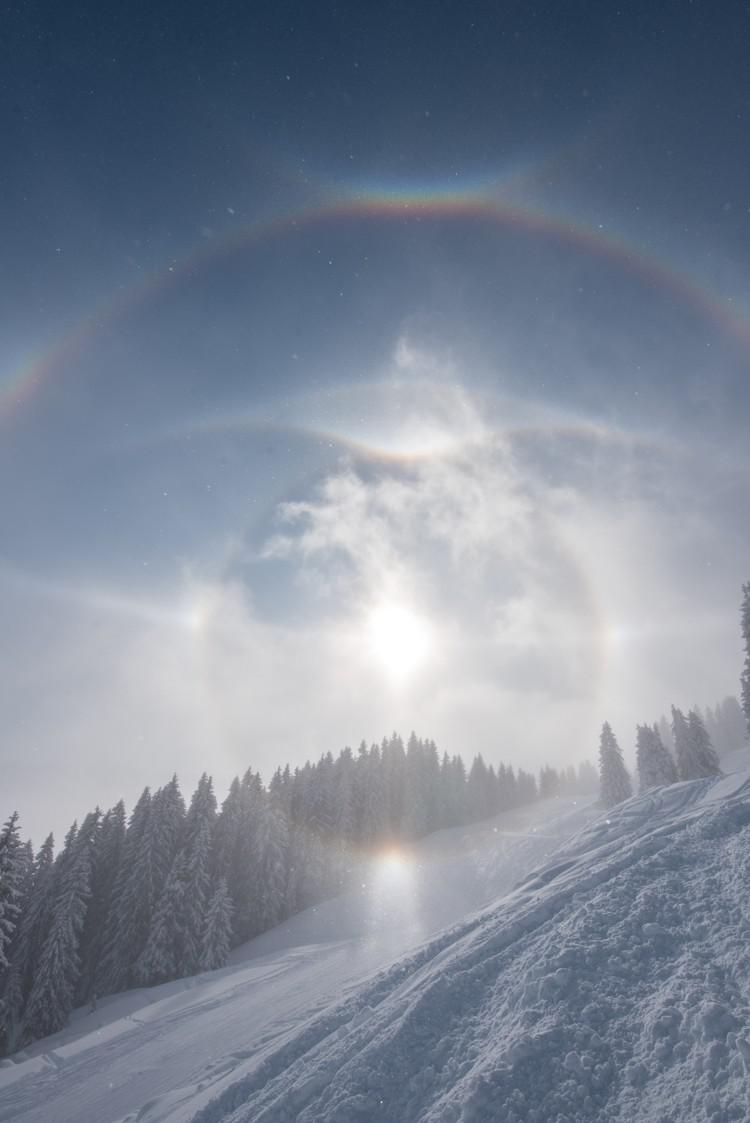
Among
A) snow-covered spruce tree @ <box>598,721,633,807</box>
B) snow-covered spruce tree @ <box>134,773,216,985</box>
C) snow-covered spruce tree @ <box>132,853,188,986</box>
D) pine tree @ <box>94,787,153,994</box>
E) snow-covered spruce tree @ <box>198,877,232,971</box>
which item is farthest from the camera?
snow-covered spruce tree @ <box>598,721,633,807</box>

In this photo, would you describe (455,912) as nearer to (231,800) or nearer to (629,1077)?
(231,800)

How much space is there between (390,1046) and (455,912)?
2974 cm

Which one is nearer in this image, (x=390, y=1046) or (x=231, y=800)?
(x=390, y=1046)

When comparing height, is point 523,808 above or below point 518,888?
below

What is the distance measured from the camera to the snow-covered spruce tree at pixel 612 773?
61438mm

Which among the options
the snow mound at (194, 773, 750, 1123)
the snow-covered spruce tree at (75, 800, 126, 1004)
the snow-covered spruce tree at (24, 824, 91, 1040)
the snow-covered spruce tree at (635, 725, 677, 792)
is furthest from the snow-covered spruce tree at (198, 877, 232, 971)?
the snow-covered spruce tree at (635, 725, 677, 792)

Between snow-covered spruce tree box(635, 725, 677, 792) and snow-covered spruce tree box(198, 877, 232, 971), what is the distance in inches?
1650

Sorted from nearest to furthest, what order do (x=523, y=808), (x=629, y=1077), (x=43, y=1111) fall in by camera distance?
1. (x=629, y=1077)
2. (x=43, y=1111)
3. (x=523, y=808)

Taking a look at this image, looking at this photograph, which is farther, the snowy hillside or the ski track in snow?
the ski track in snow

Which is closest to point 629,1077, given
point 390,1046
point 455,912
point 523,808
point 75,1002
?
point 390,1046

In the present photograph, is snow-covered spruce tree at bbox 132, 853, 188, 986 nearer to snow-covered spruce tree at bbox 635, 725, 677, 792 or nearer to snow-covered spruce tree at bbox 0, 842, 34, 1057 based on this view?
snow-covered spruce tree at bbox 0, 842, 34, 1057

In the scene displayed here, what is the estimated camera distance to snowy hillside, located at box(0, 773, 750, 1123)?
7590 mm

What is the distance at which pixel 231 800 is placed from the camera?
172 feet

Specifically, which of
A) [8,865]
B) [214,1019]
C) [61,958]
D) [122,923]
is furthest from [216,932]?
[214,1019]
